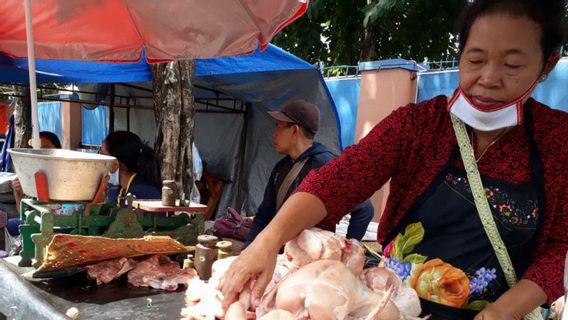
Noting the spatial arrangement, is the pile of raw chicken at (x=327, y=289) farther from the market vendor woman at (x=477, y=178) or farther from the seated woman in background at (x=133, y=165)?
the seated woman in background at (x=133, y=165)

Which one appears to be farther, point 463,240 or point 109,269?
point 109,269

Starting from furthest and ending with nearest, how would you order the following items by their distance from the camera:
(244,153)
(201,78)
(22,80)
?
(244,153) → (201,78) → (22,80)

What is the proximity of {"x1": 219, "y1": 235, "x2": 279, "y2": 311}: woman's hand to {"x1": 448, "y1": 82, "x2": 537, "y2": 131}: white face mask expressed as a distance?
0.82m

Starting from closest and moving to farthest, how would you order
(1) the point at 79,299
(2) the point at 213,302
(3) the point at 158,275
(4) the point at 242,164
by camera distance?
(2) the point at 213,302 < (1) the point at 79,299 < (3) the point at 158,275 < (4) the point at 242,164

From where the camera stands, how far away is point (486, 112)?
1510 mm

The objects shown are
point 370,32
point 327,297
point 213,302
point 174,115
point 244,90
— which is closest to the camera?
point 327,297

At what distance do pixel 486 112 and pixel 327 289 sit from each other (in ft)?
2.68

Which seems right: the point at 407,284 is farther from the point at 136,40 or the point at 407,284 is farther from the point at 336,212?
the point at 136,40

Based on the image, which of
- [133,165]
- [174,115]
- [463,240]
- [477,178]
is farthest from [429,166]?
[174,115]

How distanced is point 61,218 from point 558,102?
4.72 meters

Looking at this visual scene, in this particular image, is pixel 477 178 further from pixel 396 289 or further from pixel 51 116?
pixel 51 116

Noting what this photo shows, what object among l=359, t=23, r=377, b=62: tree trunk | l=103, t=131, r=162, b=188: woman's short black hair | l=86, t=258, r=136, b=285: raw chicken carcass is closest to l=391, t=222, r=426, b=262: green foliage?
l=86, t=258, r=136, b=285: raw chicken carcass

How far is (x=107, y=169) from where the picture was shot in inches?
96.5

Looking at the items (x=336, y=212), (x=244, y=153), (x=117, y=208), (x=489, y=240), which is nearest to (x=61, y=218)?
(x=117, y=208)
